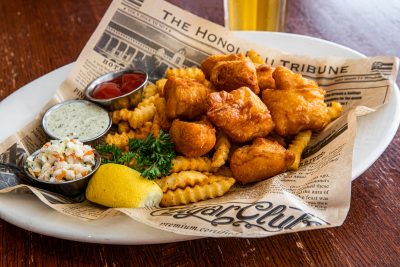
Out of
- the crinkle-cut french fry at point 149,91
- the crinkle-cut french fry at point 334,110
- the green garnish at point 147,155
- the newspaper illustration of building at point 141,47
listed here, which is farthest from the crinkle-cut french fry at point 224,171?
the newspaper illustration of building at point 141,47

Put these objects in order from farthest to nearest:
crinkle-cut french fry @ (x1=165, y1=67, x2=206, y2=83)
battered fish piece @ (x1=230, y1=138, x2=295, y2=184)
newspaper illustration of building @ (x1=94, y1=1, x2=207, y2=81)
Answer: newspaper illustration of building @ (x1=94, y1=1, x2=207, y2=81), crinkle-cut french fry @ (x1=165, y1=67, x2=206, y2=83), battered fish piece @ (x1=230, y1=138, x2=295, y2=184)

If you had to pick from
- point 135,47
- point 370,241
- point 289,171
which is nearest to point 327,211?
point 370,241

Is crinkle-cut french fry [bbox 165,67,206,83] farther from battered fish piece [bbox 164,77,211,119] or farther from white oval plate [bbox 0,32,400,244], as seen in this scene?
white oval plate [bbox 0,32,400,244]

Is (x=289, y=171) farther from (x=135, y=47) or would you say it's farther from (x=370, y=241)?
(x=135, y=47)

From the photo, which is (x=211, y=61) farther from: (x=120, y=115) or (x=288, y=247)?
(x=288, y=247)

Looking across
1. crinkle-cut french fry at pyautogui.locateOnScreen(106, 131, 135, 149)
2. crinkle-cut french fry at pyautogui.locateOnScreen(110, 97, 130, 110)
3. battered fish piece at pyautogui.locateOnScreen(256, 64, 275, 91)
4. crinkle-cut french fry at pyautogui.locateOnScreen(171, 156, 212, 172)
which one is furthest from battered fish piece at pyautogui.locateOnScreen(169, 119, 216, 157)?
crinkle-cut french fry at pyautogui.locateOnScreen(110, 97, 130, 110)

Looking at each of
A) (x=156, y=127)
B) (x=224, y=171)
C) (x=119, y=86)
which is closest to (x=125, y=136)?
(x=156, y=127)

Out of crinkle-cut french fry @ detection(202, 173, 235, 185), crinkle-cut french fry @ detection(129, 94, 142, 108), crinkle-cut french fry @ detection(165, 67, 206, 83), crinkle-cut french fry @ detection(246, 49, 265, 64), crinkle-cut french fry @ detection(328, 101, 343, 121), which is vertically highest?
crinkle-cut french fry @ detection(246, 49, 265, 64)
